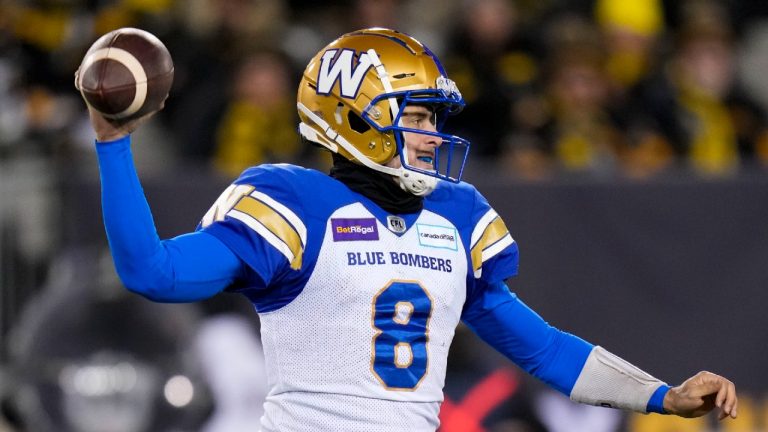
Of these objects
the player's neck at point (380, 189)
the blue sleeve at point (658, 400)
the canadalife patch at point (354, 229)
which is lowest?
the blue sleeve at point (658, 400)

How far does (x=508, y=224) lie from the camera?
7.06 metres

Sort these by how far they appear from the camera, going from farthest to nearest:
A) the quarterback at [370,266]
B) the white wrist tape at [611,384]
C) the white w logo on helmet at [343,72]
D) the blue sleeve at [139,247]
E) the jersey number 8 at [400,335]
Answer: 1. the white wrist tape at [611,384]
2. the white w logo on helmet at [343,72]
3. the jersey number 8 at [400,335]
4. the quarterback at [370,266]
5. the blue sleeve at [139,247]

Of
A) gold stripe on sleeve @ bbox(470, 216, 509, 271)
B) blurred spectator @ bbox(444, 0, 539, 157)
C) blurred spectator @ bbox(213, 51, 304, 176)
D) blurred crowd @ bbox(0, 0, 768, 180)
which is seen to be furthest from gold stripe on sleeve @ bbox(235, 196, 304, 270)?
blurred spectator @ bbox(444, 0, 539, 157)

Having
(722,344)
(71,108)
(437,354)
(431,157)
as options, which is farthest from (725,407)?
(71,108)

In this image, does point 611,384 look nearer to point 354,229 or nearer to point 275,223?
point 354,229

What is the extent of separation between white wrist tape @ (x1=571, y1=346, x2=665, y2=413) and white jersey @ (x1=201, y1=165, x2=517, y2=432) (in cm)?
50

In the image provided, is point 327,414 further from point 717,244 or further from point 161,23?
point 161,23

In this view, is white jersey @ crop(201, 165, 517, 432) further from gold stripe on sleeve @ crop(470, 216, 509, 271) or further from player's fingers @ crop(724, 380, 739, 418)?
player's fingers @ crop(724, 380, 739, 418)

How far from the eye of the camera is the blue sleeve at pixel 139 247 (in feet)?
10.3

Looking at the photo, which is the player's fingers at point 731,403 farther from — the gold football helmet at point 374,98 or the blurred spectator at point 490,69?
the blurred spectator at point 490,69

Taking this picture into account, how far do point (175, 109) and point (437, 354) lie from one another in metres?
4.82

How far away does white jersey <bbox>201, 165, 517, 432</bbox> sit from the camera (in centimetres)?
350

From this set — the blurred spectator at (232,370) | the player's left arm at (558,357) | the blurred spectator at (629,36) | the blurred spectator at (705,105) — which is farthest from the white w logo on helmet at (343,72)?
the blurred spectator at (629,36)

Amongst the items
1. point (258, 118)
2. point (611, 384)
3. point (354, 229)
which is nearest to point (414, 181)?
point (354, 229)
